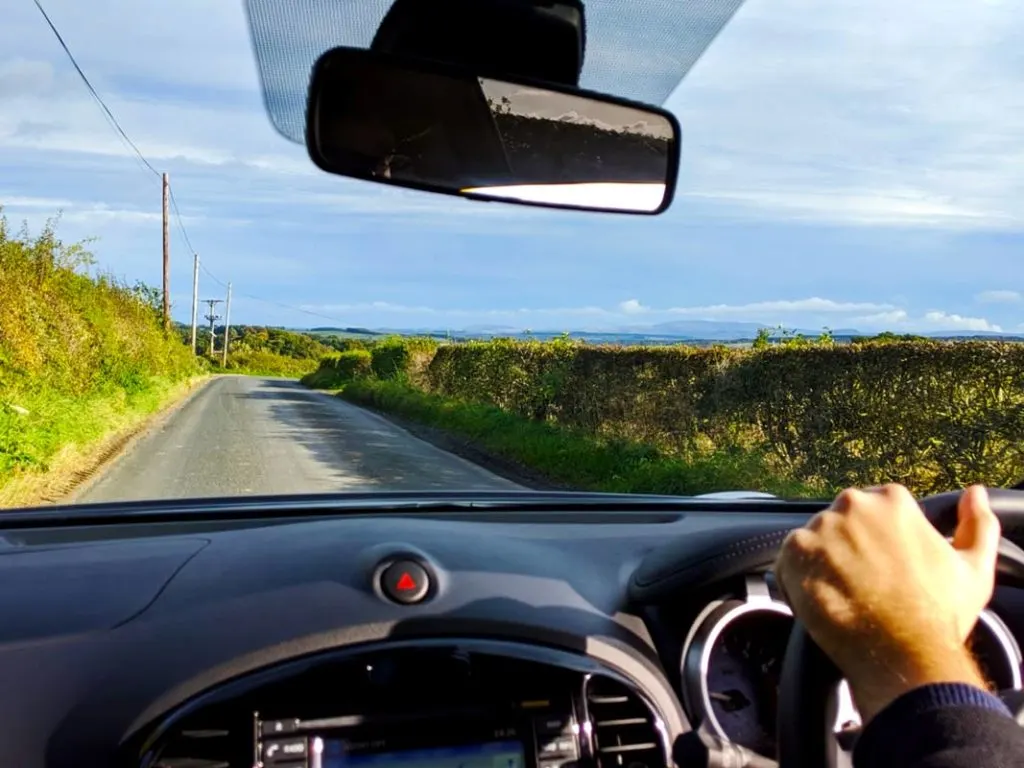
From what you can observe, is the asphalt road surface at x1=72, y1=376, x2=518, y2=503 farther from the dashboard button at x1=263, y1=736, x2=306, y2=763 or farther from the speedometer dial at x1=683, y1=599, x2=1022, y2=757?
the dashboard button at x1=263, y1=736, x2=306, y2=763

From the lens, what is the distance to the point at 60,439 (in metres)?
15.6

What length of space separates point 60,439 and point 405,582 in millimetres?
14743

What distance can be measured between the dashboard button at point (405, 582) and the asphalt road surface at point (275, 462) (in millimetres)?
5434

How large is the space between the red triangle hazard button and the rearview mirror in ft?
3.65

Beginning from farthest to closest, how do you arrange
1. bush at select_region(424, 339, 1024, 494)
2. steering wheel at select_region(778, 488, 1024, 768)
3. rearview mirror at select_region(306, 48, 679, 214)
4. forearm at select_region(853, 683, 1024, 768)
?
bush at select_region(424, 339, 1024, 494)
rearview mirror at select_region(306, 48, 679, 214)
steering wheel at select_region(778, 488, 1024, 768)
forearm at select_region(853, 683, 1024, 768)

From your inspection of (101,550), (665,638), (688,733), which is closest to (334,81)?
(101,550)

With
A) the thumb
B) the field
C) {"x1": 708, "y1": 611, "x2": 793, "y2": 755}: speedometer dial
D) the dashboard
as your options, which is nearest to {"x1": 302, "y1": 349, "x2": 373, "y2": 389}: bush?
the field

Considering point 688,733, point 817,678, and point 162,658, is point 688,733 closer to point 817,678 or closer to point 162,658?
point 817,678

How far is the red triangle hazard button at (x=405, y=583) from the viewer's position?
7.23 feet

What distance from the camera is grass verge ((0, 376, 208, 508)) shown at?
12273 millimetres

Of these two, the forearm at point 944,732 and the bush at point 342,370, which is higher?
the bush at point 342,370

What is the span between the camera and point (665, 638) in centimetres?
233

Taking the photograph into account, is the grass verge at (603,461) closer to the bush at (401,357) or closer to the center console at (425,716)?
the center console at (425,716)

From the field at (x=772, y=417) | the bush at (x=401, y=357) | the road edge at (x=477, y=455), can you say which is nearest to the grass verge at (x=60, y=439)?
the road edge at (x=477, y=455)
